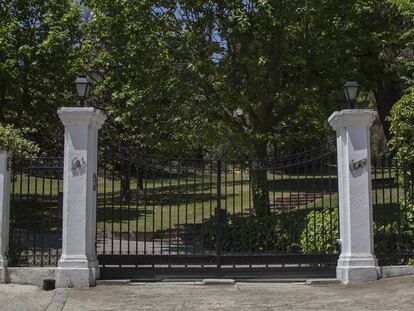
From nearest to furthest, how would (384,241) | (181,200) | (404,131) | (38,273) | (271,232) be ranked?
(38,273)
(404,131)
(384,241)
(271,232)
(181,200)

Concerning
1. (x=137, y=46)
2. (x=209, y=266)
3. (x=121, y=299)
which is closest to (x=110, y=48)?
(x=137, y=46)

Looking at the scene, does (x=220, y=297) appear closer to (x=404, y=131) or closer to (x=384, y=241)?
(x=384, y=241)

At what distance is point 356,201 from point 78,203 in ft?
16.2

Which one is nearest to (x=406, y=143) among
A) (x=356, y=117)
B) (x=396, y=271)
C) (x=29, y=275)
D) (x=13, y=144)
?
(x=356, y=117)

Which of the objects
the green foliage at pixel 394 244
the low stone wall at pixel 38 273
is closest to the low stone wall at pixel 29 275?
the low stone wall at pixel 38 273

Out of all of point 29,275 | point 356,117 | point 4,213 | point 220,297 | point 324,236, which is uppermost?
point 356,117

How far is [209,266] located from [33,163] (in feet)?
12.6

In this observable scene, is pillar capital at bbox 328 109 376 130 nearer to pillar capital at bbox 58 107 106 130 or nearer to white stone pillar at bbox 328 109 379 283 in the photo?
white stone pillar at bbox 328 109 379 283

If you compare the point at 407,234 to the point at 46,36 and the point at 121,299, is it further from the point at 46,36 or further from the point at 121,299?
the point at 46,36

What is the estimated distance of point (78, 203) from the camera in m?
10.7

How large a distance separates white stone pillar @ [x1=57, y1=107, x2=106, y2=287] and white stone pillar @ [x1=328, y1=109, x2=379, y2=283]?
4.48 metres

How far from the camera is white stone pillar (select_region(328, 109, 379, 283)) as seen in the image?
10578 mm

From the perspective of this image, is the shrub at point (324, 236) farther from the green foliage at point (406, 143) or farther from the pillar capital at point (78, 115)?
the pillar capital at point (78, 115)

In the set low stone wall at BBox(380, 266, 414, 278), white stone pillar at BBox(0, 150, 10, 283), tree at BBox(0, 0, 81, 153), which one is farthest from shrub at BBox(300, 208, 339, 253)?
tree at BBox(0, 0, 81, 153)
